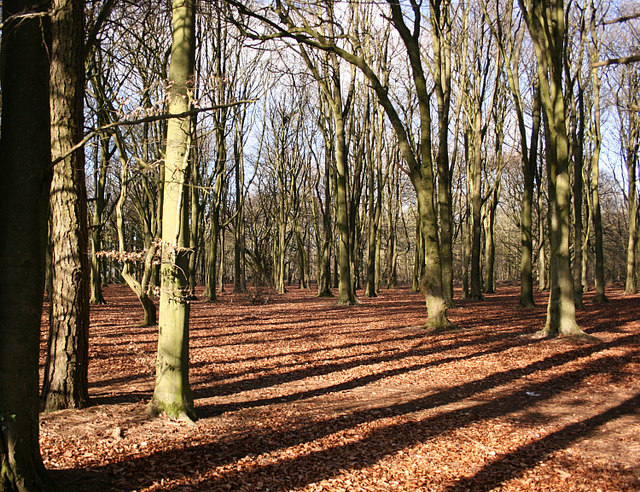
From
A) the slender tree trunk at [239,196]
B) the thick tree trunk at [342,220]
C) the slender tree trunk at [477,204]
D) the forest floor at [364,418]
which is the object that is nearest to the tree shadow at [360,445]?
the forest floor at [364,418]

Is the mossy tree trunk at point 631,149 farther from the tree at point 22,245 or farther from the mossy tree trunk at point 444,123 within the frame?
the tree at point 22,245

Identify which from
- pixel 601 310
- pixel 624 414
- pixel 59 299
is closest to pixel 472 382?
pixel 624 414

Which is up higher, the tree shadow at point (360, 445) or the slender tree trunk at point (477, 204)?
the slender tree trunk at point (477, 204)

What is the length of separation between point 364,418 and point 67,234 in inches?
153

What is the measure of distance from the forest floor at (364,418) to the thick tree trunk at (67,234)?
1.17 ft

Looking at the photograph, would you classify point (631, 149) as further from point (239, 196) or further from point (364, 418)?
point (364, 418)

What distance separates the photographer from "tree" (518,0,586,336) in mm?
11102

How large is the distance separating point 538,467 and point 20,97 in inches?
197

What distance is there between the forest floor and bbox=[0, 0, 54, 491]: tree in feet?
2.07

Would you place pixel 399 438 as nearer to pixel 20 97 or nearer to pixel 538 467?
pixel 538 467

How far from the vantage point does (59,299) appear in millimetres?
5445

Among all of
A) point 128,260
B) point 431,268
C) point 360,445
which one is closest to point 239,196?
point 431,268

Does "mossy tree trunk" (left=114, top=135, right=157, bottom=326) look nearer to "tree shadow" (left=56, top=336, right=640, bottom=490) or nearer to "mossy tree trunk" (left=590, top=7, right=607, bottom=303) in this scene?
"tree shadow" (left=56, top=336, right=640, bottom=490)

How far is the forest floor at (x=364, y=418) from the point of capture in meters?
4.19
